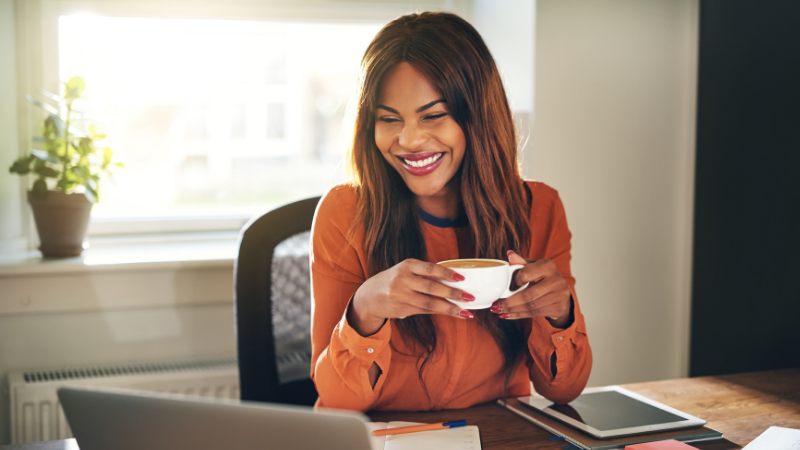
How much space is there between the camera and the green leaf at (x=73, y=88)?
5.57 feet

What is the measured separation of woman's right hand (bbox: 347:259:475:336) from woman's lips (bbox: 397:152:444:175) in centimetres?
28

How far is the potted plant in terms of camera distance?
167 cm

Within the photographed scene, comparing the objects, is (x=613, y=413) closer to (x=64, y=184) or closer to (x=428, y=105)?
(x=428, y=105)

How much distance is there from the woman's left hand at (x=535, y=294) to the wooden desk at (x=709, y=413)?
16 centimetres

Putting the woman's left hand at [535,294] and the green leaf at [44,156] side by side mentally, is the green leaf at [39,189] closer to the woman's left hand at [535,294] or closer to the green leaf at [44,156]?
the green leaf at [44,156]

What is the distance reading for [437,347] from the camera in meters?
1.08


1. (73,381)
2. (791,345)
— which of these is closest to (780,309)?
(791,345)

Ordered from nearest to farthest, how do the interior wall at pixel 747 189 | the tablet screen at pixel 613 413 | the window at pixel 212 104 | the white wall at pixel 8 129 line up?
the tablet screen at pixel 613 413, the interior wall at pixel 747 189, the white wall at pixel 8 129, the window at pixel 212 104

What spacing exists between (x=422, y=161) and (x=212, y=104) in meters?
1.27

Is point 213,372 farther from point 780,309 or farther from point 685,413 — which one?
point 780,309

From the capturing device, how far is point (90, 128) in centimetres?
174

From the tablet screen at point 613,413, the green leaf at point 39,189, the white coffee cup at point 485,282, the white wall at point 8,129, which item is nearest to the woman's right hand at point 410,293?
the white coffee cup at point 485,282

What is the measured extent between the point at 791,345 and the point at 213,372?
1.63 metres

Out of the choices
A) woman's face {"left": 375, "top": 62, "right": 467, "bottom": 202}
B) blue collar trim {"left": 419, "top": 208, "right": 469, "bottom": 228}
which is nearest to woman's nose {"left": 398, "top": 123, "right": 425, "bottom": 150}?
woman's face {"left": 375, "top": 62, "right": 467, "bottom": 202}
